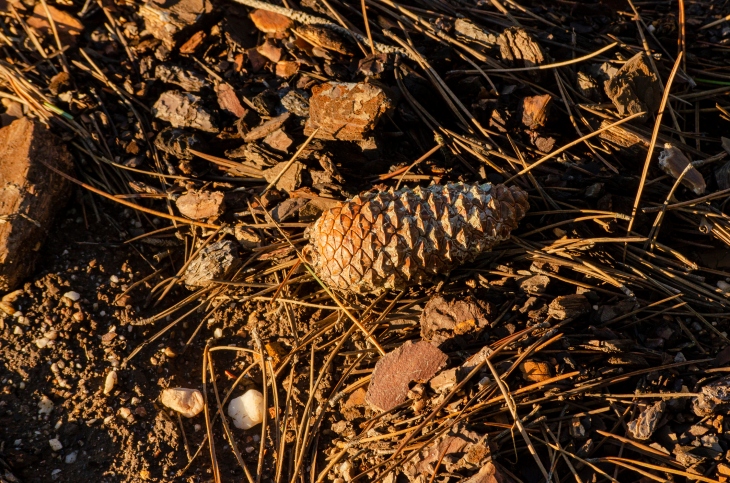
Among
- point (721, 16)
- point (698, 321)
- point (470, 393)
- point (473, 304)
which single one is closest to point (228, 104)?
point (473, 304)

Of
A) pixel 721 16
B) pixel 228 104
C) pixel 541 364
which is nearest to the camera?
pixel 541 364

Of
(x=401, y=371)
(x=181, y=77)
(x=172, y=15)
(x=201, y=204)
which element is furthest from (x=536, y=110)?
(x=172, y=15)

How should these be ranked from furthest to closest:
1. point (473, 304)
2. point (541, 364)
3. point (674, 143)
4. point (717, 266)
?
1. point (674, 143)
2. point (717, 266)
3. point (473, 304)
4. point (541, 364)

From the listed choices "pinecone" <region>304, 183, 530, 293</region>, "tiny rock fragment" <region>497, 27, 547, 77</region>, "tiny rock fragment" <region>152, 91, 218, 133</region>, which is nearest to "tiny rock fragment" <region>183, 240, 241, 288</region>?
"pinecone" <region>304, 183, 530, 293</region>

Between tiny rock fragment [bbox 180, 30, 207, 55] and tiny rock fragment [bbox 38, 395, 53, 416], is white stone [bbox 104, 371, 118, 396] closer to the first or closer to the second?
tiny rock fragment [bbox 38, 395, 53, 416]

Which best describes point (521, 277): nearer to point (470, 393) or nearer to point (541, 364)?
point (541, 364)
